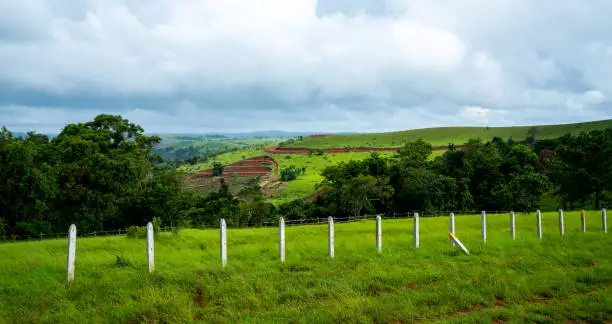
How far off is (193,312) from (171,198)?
4184cm

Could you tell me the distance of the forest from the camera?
37.9 metres

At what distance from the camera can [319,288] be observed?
9289 mm

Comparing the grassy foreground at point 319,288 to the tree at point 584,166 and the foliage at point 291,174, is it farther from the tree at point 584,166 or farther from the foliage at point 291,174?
the foliage at point 291,174

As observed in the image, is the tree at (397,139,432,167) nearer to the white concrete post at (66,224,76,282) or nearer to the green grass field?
the green grass field

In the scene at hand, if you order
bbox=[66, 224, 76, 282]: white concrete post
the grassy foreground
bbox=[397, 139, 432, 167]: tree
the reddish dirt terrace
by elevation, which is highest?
bbox=[397, 139, 432, 167]: tree

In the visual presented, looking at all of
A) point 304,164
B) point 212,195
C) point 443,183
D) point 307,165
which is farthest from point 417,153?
point 304,164

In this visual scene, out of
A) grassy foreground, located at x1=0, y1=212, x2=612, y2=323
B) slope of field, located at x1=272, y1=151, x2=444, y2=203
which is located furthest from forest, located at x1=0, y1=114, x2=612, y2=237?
grassy foreground, located at x1=0, y1=212, x2=612, y2=323

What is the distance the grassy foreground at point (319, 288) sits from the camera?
7.79 meters

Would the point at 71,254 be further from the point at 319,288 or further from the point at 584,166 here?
the point at 584,166

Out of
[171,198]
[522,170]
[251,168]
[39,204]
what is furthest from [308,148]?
[39,204]

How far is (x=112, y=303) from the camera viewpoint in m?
8.34

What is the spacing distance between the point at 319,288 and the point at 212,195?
60967 mm

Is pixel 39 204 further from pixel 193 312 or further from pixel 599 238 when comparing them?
pixel 599 238

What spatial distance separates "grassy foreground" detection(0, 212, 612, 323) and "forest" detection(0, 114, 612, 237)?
27574mm
